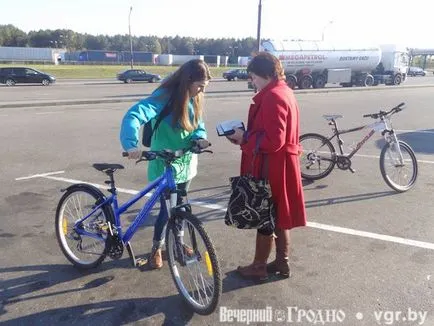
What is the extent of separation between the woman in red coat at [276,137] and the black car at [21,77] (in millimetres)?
32606

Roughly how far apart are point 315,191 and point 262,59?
329 cm

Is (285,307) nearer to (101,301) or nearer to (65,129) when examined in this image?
(101,301)

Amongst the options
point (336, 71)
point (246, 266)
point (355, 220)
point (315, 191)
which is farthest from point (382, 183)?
point (336, 71)

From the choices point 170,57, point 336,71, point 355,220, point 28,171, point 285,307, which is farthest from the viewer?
point 170,57

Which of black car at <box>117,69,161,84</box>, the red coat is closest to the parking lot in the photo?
the red coat

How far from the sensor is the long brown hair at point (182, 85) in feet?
10.9

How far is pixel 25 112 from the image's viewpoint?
14.7m

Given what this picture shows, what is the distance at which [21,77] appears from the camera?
3200 centimetres

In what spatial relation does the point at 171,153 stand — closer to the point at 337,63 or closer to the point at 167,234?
the point at 167,234

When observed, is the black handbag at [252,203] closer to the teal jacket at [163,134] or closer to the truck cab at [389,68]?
the teal jacket at [163,134]

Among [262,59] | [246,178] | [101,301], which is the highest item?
[262,59]

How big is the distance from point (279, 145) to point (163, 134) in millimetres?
991

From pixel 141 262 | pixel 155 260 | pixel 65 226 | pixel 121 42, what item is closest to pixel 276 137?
pixel 155 260

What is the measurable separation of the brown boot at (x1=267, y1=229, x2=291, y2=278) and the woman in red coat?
155 millimetres
